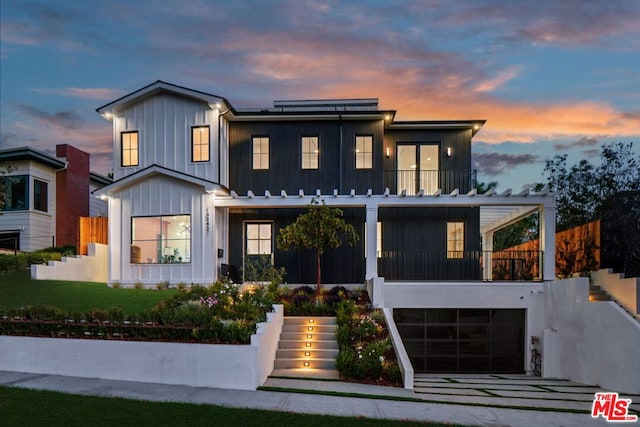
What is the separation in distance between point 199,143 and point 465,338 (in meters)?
11.7

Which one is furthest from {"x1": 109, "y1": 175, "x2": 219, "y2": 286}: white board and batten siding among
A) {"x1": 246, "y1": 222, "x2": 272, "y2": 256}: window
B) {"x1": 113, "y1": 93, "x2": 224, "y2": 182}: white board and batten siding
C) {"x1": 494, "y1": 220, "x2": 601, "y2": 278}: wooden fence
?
{"x1": 494, "y1": 220, "x2": 601, "y2": 278}: wooden fence

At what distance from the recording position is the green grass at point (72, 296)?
13.4m

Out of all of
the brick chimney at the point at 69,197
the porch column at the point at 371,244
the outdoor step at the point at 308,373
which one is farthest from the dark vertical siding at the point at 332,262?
the brick chimney at the point at 69,197

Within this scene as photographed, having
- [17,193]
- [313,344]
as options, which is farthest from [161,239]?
[17,193]

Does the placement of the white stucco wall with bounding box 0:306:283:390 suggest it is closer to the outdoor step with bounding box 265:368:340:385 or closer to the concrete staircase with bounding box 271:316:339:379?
the outdoor step with bounding box 265:368:340:385

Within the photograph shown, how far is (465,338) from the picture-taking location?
16656mm

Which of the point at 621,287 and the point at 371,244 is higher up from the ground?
the point at 371,244

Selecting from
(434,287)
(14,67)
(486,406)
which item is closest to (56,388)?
(486,406)

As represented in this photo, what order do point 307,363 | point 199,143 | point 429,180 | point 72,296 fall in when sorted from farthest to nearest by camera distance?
point 429,180, point 199,143, point 72,296, point 307,363

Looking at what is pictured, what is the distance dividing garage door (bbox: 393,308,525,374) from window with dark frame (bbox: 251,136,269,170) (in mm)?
7685

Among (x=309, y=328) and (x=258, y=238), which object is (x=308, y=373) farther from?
(x=258, y=238)

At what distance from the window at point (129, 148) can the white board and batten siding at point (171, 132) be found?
186 mm

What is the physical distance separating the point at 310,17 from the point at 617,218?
12137mm

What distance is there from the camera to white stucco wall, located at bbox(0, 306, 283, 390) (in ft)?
33.2
